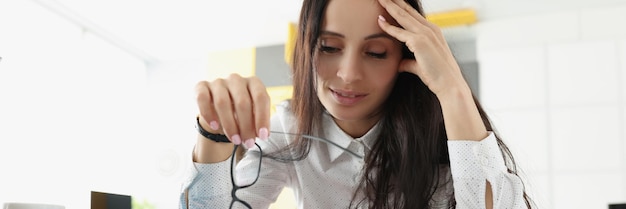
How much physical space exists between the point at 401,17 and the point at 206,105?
0.40 m

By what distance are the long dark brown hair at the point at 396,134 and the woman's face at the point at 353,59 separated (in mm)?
26

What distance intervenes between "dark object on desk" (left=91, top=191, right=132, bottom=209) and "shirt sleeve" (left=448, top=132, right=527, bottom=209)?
46 centimetres

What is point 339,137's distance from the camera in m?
1.07

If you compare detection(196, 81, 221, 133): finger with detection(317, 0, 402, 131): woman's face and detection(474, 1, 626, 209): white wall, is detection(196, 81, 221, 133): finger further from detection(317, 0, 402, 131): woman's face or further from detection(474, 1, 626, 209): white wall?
detection(474, 1, 626, 209): white wall

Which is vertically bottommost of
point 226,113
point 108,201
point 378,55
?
point 108,201

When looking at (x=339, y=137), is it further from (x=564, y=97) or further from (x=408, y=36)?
(x=564, y=97)

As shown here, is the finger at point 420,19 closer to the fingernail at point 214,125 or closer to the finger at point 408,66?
the finger at point 408,66

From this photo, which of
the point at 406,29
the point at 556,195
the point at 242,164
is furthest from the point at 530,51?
the point at 242,164

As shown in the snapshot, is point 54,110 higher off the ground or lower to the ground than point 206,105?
higher

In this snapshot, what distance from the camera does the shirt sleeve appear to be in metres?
0.89

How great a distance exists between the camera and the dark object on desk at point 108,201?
0.73 meters

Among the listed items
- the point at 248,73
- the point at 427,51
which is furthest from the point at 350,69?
the point at 248,73

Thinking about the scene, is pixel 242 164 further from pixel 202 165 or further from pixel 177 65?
pixel 177 65

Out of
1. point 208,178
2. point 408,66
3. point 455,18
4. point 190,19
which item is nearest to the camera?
point 208,178
